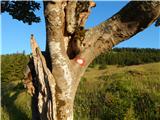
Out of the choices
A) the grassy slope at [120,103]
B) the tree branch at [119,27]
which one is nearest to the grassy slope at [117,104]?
the grassy slope at [120,103]

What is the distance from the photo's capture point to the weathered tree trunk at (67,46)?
724 centimetres

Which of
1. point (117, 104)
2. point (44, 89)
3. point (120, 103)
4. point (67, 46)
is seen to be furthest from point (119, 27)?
point (117, 104)

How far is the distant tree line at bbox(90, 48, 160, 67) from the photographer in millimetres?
69769

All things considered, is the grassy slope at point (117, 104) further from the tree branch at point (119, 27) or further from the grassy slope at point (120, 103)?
the tree branch at point (119, 27)

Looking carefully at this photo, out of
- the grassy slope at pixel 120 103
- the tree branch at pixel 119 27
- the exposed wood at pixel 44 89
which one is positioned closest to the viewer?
the tree branch at pixel 119 27

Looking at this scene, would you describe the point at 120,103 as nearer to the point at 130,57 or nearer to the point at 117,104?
the point at 117,104

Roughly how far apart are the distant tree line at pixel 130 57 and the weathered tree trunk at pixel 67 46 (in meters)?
61.5

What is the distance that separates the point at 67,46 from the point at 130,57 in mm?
63379

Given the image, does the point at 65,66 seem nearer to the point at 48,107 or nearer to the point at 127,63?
the point at 48,107

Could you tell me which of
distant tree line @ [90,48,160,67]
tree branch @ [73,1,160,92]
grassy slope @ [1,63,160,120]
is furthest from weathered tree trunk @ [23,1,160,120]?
distant tree line @ [90,48,160,67]

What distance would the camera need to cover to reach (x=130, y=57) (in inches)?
2776

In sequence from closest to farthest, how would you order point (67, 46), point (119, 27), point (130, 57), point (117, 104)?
1. point (119, 27)
2. point (67, 46)
3. point (117, 104)
4. point (130, 57)

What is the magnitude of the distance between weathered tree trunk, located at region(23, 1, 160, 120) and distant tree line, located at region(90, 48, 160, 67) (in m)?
61.5

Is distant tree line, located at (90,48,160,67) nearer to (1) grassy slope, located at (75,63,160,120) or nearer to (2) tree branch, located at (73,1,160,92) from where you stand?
(1) grassy slope, located at (75,63,160,120)
